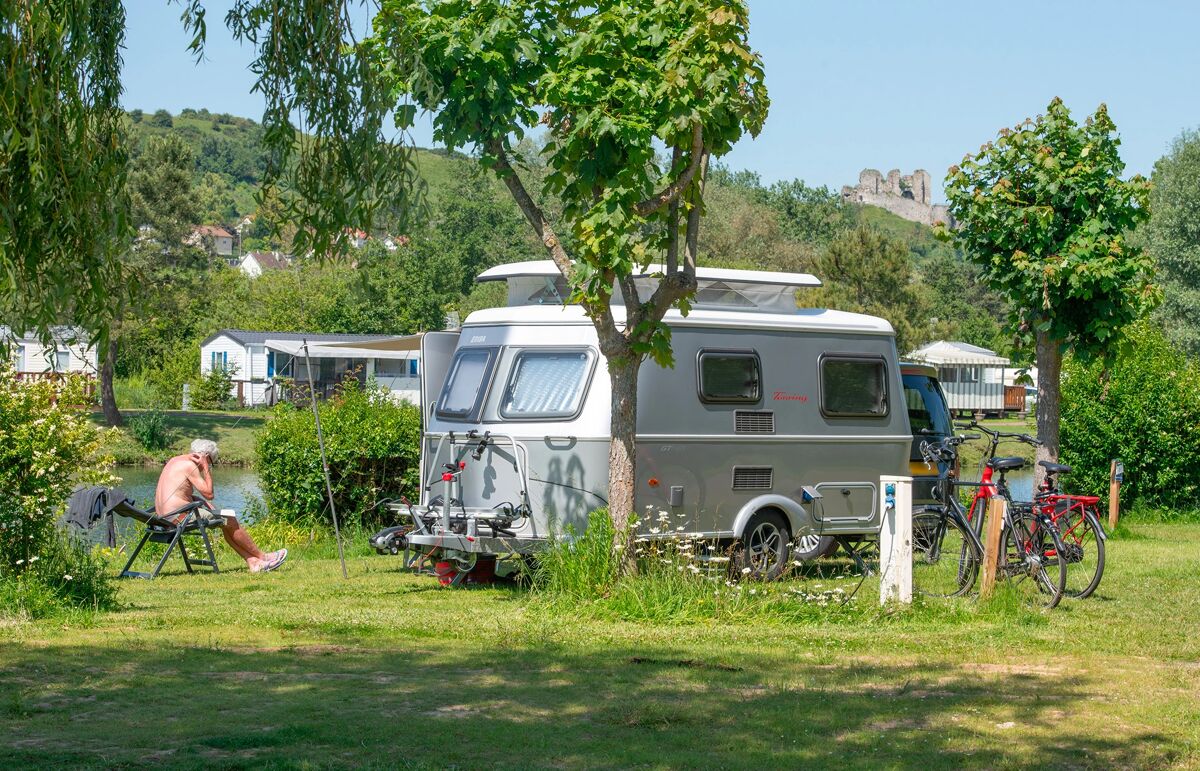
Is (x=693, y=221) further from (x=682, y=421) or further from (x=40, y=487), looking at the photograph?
(x=40, y=487)

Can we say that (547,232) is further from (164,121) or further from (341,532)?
(164,121)

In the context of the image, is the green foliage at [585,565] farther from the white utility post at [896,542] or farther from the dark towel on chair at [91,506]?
the dark towel on chair at [91,506]

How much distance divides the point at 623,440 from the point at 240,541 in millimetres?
4594

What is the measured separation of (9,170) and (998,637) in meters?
6.30

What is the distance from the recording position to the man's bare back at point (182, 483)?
12891mm

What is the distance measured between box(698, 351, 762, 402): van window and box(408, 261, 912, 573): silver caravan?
1 cm

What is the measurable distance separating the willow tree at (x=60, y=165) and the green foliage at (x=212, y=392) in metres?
43.7

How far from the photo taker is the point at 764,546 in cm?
1195

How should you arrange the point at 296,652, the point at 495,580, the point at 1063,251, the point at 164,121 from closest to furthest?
the point at 296,652 → the point at 495,580 → the point at 1063,251 → the point at 164,121

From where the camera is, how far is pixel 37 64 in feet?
20.1

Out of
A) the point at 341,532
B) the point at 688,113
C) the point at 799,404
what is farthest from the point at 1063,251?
the point at 341,532

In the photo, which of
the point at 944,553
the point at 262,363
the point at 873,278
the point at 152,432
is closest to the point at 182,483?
→ the point at 944,553

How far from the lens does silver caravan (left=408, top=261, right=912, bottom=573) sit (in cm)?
1095

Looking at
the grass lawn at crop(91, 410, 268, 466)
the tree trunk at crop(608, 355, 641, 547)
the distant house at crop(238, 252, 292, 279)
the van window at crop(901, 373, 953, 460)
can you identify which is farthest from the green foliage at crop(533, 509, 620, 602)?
the distant house at crop(238, 252, 292, 279)
